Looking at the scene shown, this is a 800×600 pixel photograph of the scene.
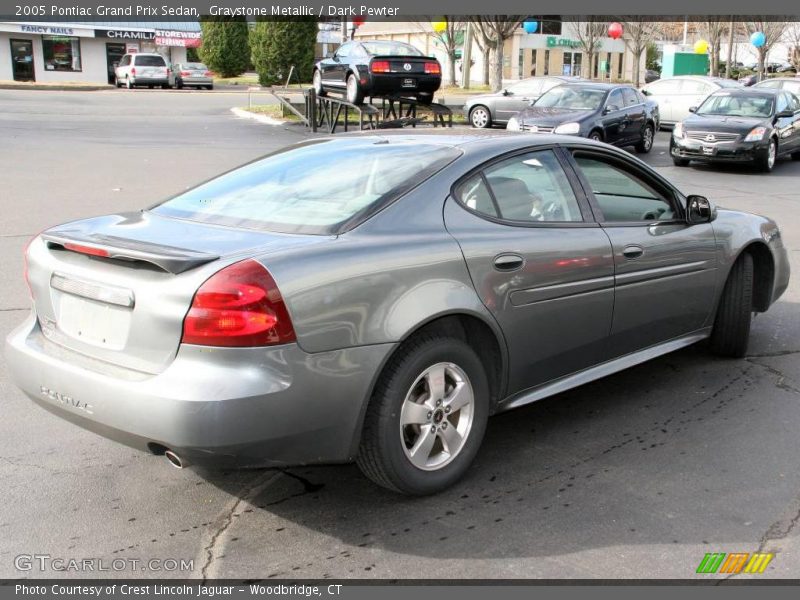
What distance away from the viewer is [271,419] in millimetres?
3201

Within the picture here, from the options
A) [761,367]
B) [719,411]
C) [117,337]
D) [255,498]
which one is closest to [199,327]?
[117,337]

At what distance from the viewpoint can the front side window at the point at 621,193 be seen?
4.71m

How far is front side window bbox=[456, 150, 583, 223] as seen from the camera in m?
4.10

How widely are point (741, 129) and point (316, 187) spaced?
1576cm

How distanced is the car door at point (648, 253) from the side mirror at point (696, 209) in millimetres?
44

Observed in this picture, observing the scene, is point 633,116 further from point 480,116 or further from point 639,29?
point 639,29

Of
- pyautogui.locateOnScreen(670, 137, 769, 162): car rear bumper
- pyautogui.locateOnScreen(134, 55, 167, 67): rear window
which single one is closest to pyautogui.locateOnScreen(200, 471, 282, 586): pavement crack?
pyautogui.locateOnScreen(670, 137, 769, 162): car rear bumper

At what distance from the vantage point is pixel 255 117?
28.4 meters

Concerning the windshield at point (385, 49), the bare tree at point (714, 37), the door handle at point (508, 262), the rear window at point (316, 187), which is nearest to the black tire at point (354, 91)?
the windshield at point (385, 49)

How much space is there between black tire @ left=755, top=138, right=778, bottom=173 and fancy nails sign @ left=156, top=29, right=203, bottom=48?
45948 mm

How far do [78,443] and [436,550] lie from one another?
6.58ft

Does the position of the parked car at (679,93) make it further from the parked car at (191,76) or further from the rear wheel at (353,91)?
the parked car at (191,76)

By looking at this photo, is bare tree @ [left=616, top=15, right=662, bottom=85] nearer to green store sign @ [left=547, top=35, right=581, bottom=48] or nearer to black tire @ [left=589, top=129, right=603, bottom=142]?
green store sign @ [left=547, top=35, right=581, bottom=48]

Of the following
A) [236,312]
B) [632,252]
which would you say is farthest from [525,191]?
[236,312]
